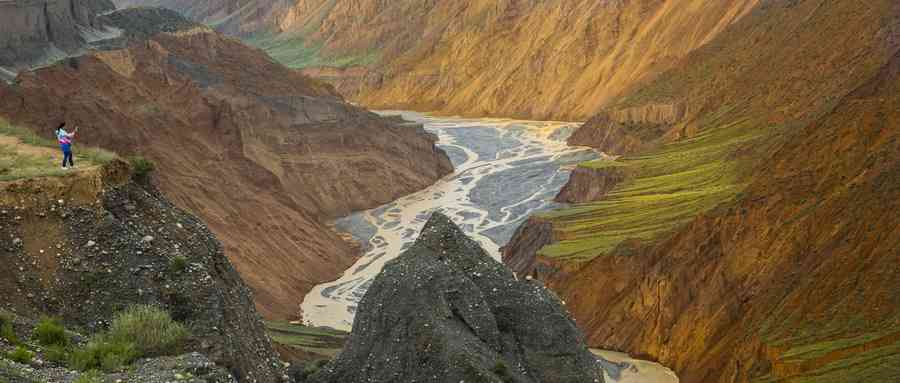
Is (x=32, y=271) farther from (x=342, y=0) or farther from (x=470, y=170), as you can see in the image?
(x=342, y=0)

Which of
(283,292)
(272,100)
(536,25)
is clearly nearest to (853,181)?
(283,292)

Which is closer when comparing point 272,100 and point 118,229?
point 118,229

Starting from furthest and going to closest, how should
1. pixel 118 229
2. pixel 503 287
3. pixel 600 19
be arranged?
1. pixel 600 19
2. pixel 503 287
3. pixel 118 229

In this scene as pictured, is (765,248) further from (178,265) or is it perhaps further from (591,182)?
(591,182)

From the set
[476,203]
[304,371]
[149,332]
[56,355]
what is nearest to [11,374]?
[56,355]

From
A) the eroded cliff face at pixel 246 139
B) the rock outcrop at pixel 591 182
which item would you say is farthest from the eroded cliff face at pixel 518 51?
the rock outcrop at pixel 591 182

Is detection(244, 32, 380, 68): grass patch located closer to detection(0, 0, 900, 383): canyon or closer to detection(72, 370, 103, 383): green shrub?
detection(0, 0, 900, 383): canyon

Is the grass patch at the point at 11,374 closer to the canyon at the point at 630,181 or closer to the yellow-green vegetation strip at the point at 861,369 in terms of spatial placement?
the canyon at the point at 630,181
